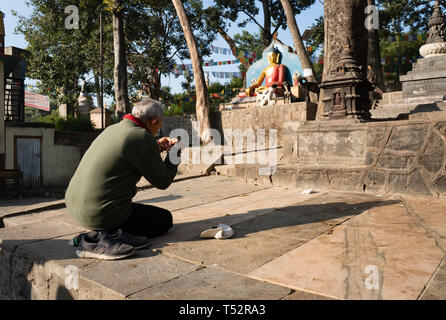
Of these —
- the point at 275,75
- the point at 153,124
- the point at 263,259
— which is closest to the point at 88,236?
the point at 153,124

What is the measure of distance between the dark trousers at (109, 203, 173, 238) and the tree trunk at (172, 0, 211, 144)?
29.4ft

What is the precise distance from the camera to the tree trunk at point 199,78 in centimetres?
1157

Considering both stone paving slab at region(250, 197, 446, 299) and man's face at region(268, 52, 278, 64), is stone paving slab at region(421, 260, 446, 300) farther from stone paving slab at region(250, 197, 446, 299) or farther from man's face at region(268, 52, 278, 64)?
man's face at region(268, 52, 278, 64)

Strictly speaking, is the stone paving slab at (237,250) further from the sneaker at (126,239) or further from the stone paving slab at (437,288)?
the stone paving slab at (437,288)

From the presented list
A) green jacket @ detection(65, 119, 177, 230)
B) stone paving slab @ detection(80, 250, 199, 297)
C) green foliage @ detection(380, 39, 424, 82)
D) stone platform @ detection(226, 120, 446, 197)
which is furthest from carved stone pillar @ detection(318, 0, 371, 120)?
green foliage @ detection(380, 39, 424, 82)

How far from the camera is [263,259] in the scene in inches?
84.0

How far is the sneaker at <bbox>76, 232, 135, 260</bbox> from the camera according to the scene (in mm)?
2184

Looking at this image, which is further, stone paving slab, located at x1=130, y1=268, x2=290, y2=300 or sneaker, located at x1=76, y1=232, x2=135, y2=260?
sneaker, located at x1=76, y1=232, x2=135, y2=260

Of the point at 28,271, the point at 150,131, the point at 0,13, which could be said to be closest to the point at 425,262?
the point at 150,131

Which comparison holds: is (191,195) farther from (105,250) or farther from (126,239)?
(105,250)

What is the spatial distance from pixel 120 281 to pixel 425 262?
1.81 meters

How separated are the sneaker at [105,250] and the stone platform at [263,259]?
0.05 metres
